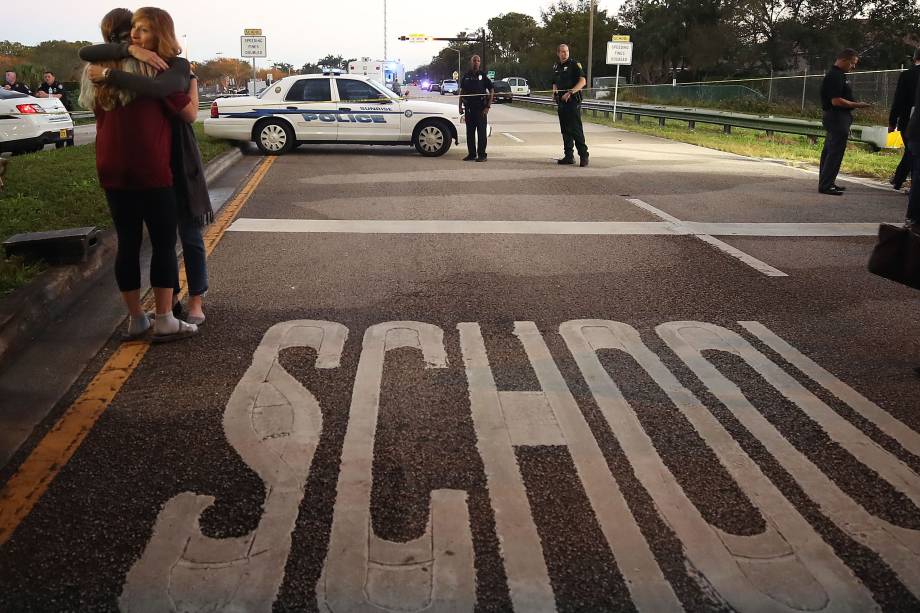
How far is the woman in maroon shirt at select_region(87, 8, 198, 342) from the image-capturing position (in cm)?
449

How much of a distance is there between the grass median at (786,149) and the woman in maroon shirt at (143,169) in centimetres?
1220

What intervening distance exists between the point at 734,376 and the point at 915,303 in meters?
2.45

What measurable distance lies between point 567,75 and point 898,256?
1114cm

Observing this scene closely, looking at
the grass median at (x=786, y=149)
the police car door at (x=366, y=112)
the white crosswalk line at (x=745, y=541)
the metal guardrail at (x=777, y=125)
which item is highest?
the police car door at (x=366, y=112)

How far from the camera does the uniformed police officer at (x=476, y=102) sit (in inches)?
602

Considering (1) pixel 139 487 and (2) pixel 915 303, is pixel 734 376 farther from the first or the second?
(1) pixel 139 487

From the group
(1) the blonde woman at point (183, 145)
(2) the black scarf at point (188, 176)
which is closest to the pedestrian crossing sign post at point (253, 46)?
(1) the blonde woman at point (183, 145)

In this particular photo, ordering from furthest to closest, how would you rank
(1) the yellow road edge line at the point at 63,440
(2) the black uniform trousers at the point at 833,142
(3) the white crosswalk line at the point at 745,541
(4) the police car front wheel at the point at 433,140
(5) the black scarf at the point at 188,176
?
(4) the police car front wheel at the point at 433,140 → (2) the black uniform trousers at the point at 833,142 → (5) the black scarf at the point at 188,176 → (1) the yellow road edge line at the point at 63,440 → (3) the white crosswalk line at the point at 745,541

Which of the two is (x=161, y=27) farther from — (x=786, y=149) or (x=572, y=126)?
(x=786, y=149)

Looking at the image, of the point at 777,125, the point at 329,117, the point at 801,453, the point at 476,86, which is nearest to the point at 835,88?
the point at 476,86

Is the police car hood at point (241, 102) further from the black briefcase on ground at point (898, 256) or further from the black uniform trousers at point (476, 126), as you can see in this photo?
the black briefcase on ground at point (898, 256)

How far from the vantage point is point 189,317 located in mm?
5340

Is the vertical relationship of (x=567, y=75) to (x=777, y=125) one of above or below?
above

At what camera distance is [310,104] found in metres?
16.6
